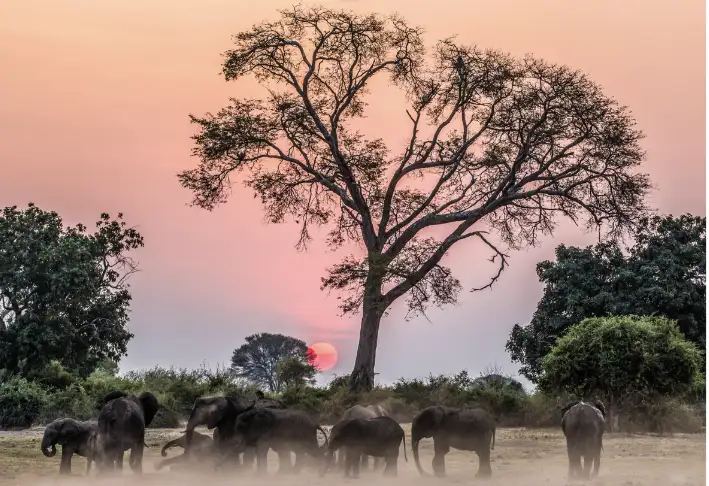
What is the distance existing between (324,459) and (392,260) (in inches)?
806

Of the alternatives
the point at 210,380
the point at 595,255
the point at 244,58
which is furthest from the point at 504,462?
the point at 595,255

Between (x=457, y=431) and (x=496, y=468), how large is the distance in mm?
1807

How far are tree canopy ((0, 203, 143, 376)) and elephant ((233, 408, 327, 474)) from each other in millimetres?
27417

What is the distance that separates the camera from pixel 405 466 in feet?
50.8

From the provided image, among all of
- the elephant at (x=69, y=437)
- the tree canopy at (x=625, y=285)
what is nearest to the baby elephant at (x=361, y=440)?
the elephant at (x=69, y=437)

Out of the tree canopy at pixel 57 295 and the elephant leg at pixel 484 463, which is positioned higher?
the tree canopy at pixel 57 295

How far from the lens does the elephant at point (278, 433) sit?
1385 centimetres

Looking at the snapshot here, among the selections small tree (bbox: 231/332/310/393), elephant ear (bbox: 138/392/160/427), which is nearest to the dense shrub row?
elephant ear (bbox: 138/392/160/427)

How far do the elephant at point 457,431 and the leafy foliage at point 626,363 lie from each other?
12.6 m

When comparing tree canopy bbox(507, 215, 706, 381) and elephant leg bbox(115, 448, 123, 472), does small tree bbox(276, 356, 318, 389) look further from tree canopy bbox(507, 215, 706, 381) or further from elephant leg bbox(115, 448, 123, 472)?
elephant leg bbox(115, 448, 123, 472)

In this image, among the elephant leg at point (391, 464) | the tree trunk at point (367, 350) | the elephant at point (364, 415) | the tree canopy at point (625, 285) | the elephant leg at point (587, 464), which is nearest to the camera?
the elephant leg at point (391, 464)

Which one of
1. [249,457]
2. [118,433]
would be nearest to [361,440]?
[249,457]

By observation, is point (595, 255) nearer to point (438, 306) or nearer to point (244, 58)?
point (438, 306)

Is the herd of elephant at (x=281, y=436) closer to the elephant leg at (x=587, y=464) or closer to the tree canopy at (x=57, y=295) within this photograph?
the elephant leg at (x=587, y=464)
